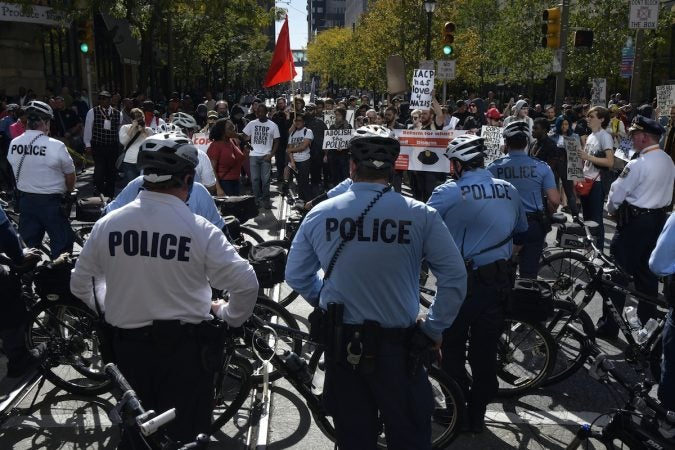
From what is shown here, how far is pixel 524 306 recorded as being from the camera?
16.3ft

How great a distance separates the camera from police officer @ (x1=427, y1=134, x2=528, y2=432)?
4.55 meters

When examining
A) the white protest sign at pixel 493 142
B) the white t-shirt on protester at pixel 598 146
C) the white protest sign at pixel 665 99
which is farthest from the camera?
the white protest sign at pixel 665 99

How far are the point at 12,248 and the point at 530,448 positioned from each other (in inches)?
154

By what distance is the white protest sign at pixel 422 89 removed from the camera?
14.8 m

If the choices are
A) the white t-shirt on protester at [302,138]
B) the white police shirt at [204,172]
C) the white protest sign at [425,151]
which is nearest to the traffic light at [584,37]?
the white protest sign at [425,151]

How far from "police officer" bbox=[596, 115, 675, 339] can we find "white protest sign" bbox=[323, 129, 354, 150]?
748 cm

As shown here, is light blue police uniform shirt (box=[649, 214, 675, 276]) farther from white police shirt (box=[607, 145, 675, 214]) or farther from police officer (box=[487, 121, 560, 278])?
white police shirt (box=[607, 145, 675, 214])

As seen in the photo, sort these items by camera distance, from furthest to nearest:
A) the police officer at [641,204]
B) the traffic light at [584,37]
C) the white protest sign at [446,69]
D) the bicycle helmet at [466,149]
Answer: the white protest sign at [446,69]
the traffic light at [584,37]
the police officer at [641,204]
the bicycle helmet at [466,149]

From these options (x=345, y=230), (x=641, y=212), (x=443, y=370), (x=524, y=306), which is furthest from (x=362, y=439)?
(x=641, y=212)

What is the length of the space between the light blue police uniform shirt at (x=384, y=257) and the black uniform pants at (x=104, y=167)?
10635mm

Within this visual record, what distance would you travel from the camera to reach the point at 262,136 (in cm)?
1259

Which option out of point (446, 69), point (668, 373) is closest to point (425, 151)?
point (668, 373)

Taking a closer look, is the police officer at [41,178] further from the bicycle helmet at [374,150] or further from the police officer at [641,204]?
the police officer at [641,204]

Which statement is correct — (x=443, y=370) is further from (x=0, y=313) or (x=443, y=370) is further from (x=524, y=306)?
(x=0, y=313)
